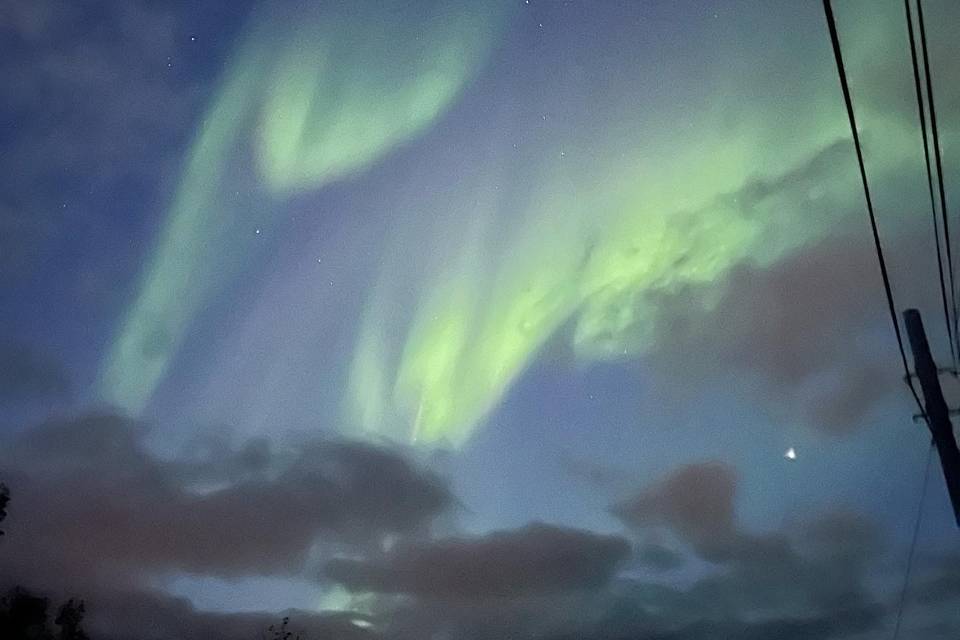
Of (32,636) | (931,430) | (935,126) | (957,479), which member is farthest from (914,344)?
(32,636)

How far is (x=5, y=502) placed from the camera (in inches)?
1676

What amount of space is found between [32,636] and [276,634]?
25.8m

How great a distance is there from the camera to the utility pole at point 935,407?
1606 cm

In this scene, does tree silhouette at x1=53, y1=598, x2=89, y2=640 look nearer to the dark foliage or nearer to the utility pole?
the dark foliage

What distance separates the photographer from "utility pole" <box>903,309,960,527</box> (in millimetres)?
16062

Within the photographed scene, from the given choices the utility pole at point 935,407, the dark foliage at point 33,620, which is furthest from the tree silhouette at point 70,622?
the utility pole at point 935,407

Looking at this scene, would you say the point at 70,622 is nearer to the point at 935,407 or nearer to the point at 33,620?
the point at 33,620

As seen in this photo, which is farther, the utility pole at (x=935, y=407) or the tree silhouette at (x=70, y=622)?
the tree silhouette at (x=70, y=622)

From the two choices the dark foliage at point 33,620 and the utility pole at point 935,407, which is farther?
the dark foliage at point 33,620

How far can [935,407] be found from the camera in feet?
56.0

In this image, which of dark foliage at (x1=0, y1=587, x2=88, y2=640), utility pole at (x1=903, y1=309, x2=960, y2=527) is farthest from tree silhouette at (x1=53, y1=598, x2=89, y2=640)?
utility pole at (x1=903, y1=309, x2=960, y2=527)

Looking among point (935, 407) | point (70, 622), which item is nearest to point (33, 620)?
point (70, 622)

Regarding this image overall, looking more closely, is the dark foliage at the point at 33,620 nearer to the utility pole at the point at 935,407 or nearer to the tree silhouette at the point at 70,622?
the tree silhouette at the point at 70,622

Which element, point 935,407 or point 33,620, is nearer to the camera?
point 935,407
